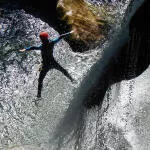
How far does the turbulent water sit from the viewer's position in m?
8.91

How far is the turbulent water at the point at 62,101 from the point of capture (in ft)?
29.2

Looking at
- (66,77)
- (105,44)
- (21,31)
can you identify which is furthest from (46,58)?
(21,31)

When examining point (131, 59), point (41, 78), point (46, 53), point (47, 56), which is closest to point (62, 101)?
point (41, 78)

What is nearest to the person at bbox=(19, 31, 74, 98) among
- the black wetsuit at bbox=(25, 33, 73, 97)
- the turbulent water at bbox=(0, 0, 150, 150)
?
the black wetsuit at bbox=(25, 33, 73, 97)

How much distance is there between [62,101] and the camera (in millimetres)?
11219

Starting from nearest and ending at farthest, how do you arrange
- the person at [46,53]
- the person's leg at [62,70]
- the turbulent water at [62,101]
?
the turbulent water at [62,101] → the person at [46,53] → the person's leg at [62,70]

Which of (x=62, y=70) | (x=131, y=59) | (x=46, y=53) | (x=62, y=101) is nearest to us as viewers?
(x=131, y=59)

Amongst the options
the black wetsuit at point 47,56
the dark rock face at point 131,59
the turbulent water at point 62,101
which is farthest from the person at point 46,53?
the dark rock face at point 131,59

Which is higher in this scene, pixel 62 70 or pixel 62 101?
pixel 62 70

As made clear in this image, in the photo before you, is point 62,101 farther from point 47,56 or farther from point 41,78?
point 47,56

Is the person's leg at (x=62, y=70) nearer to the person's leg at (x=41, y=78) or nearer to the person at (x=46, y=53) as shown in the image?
the person at (x=46, y=53)

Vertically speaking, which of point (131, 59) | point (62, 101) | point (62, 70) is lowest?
point (62, 101)

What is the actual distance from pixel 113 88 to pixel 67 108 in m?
1.84

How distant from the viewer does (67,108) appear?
10922mm
